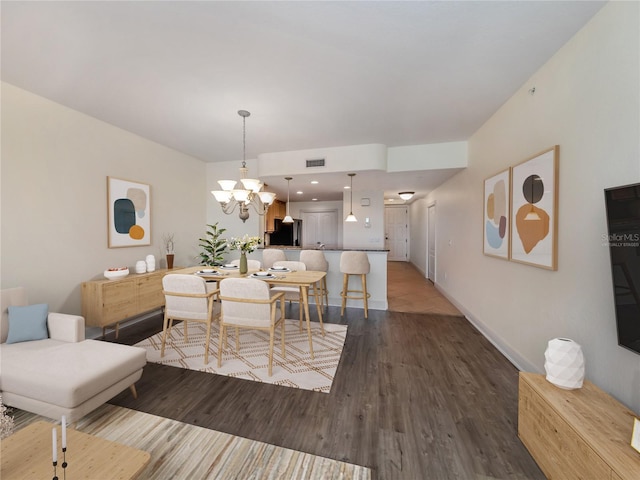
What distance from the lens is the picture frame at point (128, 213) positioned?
3436mm

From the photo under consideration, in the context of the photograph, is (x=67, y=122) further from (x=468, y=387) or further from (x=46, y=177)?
(x=468, y=387)

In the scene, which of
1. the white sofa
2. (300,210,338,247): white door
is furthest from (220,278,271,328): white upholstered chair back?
(300,210,338,247): white door

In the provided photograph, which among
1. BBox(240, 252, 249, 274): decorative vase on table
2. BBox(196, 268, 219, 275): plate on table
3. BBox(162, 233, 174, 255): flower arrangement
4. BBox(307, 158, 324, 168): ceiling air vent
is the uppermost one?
BBox(307, 158, 324, 168): ceiling air vent

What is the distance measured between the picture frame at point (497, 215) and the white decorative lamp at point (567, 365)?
1.40 m

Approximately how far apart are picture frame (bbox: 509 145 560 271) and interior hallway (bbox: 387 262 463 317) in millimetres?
2022

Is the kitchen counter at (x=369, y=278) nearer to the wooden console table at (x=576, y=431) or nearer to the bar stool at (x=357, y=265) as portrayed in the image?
the bar stool at (x=357, y=265)

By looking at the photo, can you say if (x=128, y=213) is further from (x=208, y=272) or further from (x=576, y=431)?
(x=576, y=431)

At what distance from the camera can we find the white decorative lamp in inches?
57.0

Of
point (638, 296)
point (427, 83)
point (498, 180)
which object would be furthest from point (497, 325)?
point (427, 83)

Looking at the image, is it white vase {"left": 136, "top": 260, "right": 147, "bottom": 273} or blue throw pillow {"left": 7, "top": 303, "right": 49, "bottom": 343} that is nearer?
blue throw pillow {"left": 7, "top": 303, "right": 49, "bottom": 343}

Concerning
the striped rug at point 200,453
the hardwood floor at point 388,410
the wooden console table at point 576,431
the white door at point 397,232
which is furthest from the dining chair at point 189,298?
the white door at point 397,232

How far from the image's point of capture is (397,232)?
978 centimetres

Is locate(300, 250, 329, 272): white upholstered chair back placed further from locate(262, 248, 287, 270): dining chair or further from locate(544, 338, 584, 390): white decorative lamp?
locate(544, 338, 584, 390): white decorative lamp

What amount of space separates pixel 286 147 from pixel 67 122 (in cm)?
275
